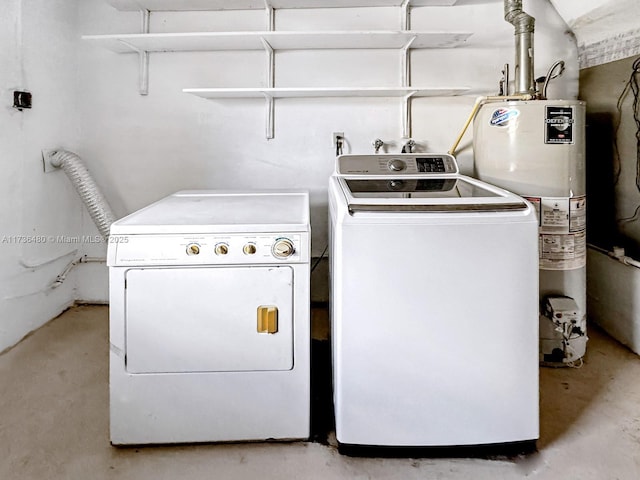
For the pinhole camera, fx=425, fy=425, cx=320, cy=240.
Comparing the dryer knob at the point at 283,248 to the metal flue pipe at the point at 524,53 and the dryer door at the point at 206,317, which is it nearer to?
the dryer door at the point at 206,317

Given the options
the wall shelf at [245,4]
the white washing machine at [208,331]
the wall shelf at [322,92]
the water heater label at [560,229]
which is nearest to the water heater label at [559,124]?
the water heater label at [560,229]

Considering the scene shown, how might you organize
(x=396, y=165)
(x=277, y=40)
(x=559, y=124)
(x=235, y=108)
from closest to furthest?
1. (x=559, y=124)
2. (x=396, y=165)
3. (x=277, y=40)
4. (x=235, y=108)

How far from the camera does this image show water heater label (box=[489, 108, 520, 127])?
197 cm

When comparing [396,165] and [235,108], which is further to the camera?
[235,108]

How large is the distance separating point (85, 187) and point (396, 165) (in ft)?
5.80

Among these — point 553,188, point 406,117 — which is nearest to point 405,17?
point 406,117

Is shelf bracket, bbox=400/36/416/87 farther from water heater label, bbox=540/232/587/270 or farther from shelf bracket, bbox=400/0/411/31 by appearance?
water heater label, bbox=540/232/587/270

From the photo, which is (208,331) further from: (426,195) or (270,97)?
(270,97)

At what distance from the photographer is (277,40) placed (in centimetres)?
242

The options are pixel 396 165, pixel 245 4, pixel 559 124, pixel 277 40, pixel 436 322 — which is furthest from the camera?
pixel 245 4

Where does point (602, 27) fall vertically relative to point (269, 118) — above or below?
above

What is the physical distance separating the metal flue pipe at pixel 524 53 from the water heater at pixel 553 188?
23 cm

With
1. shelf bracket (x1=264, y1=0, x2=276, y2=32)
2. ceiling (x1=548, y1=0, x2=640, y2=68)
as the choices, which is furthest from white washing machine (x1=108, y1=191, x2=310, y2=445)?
ceiling (x1=548, y1=0, x2=640, y2=68)

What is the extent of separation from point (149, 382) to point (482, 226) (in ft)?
4.07
